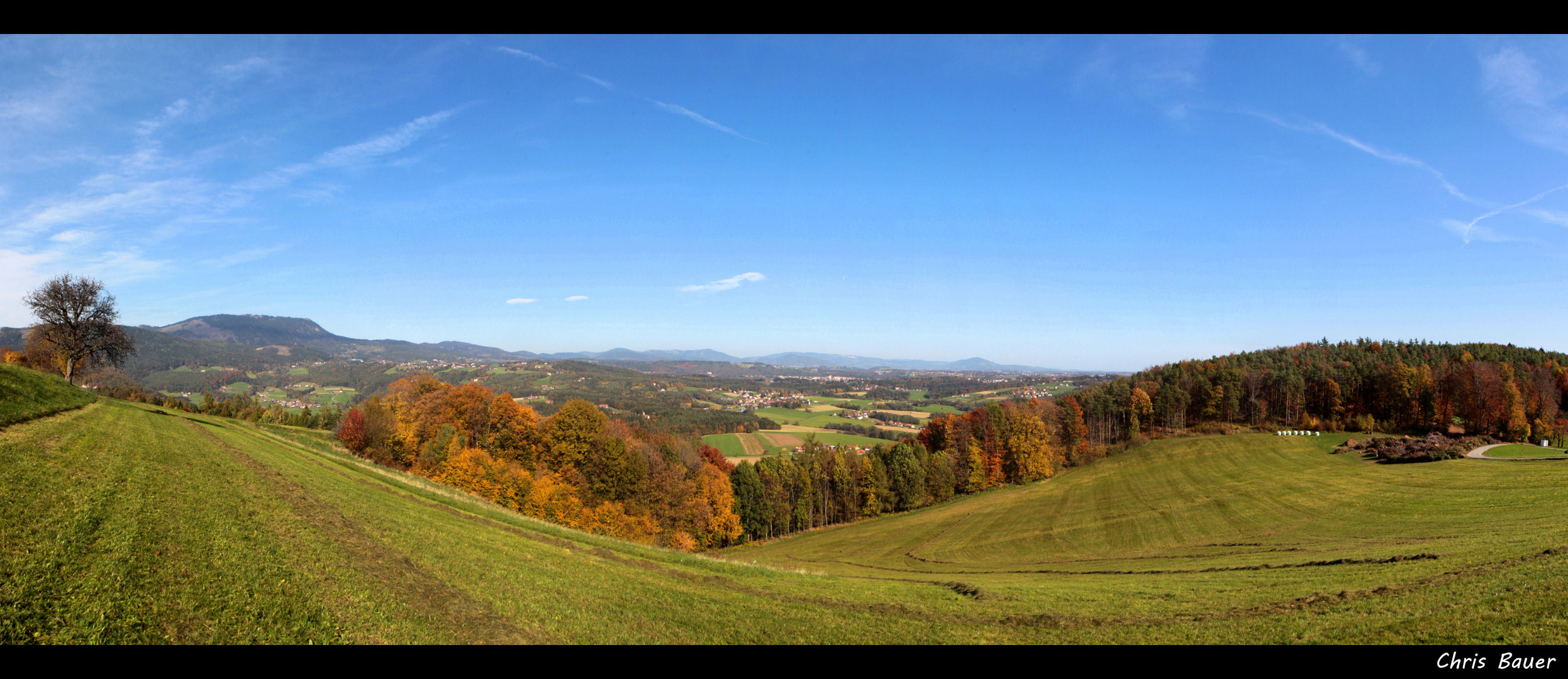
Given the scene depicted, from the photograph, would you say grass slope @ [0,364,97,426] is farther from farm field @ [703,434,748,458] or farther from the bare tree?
farm field @ [703,434,748,458]

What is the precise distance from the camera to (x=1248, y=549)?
1088 inches

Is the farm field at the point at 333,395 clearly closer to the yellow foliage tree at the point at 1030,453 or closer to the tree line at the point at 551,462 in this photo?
the tree line at the point at 551,462

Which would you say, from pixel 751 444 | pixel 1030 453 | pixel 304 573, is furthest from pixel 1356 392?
pixel 304 573

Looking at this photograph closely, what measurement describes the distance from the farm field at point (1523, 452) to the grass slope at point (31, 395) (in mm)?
86616

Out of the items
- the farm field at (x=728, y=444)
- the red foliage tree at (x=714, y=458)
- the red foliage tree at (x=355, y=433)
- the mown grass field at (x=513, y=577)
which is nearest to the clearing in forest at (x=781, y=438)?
the farm field at (x=728, y=444)

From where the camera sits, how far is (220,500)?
1108cm

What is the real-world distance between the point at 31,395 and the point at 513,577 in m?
15.9

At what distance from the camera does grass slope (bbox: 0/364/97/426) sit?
1327 centimetres

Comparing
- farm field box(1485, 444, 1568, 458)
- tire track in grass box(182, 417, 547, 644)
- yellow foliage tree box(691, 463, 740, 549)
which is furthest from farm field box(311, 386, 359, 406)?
farm field box(1485, 444, 1568, 458)

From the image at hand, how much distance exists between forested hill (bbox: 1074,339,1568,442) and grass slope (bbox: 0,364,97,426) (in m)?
101

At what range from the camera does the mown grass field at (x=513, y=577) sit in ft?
24.0

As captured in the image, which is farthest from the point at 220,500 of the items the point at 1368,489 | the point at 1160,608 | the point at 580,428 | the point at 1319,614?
the point at 1368,489

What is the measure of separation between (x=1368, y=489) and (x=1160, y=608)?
41.6m
